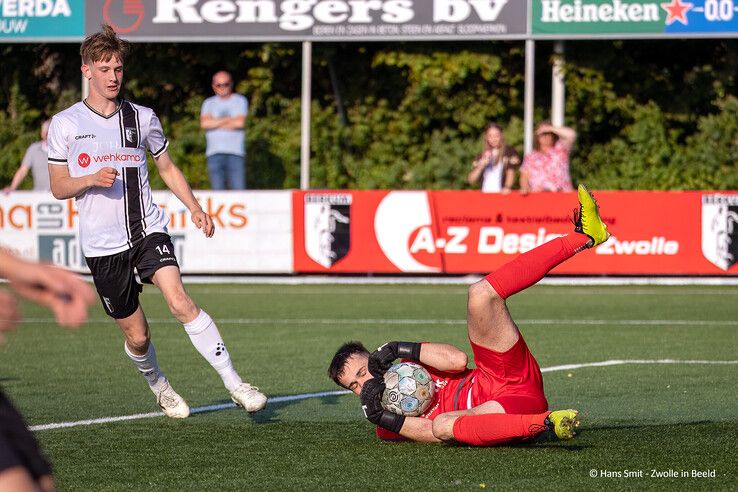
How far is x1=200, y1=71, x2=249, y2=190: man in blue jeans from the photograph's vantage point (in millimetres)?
18469

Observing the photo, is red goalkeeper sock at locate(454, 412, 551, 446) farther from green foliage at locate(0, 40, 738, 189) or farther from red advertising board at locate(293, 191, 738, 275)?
green foliage at locate(0, 40, 738, 189)

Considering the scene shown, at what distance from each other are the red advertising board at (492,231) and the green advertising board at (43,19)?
5469 millimetres

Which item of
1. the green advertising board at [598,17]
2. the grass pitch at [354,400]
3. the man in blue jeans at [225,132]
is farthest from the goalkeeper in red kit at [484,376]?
the green advertising board at [598,17]

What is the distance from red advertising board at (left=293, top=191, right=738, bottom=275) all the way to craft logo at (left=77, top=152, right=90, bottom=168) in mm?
9848

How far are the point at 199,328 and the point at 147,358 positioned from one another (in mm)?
422

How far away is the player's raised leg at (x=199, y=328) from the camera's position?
7234mm

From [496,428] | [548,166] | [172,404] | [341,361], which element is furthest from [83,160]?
[548,166]

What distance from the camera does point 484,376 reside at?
259 inches

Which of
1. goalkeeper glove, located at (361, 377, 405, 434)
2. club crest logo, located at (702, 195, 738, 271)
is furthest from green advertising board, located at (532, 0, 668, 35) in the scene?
goalkeeper glove, located at (361, 377, 405, 434)

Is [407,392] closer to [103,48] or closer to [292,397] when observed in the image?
[292,397]

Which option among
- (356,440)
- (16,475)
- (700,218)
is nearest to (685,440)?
(356,440)

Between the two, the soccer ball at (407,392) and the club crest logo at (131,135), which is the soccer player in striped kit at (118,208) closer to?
the club crest logo at (131,135)

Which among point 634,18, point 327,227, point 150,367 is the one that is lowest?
point 150,367

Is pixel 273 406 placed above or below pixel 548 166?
below
